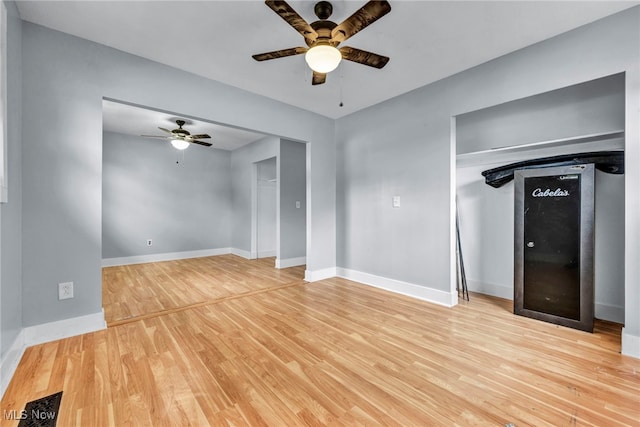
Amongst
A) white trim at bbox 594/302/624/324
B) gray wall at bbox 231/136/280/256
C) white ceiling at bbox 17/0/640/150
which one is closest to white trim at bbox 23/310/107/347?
white ceiling at bbox 17/0/640/150

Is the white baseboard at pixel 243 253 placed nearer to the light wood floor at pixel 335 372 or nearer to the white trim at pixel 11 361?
the light wood floor at pixel 335 372

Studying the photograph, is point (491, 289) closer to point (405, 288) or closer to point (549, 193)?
point (405, 288)

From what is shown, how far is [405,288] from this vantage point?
365 centimetres

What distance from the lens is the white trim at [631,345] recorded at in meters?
2.08

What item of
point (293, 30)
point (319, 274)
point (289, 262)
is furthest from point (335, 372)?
point (289, 262)

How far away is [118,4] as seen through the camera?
6.89 ft

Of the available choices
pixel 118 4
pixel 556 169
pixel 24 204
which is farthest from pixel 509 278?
pixel 24 204

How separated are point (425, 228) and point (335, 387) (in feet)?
7.64

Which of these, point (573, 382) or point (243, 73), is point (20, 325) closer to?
point (243, 73)

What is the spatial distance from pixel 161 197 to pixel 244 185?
1.83m

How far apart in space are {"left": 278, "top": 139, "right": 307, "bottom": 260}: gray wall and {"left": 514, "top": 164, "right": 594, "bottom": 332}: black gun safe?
386 cm

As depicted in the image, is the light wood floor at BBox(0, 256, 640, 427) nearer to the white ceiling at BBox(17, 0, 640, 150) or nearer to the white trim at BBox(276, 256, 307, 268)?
the white trim at BBox(276, 256, 307, 268)

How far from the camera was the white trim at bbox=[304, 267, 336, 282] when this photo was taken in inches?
171
